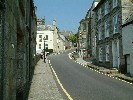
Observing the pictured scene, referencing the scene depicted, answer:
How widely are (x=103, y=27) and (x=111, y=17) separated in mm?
4396

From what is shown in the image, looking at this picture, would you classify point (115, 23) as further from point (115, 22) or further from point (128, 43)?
point (128, 43)

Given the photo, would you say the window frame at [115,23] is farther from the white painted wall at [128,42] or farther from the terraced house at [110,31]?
the white painted wall at [128,42]

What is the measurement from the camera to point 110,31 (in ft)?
110

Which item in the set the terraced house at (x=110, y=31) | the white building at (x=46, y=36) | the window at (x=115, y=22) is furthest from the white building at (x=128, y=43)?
the white building at (x=46, y=36)

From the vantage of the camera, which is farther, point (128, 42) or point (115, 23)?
point (115, 23)

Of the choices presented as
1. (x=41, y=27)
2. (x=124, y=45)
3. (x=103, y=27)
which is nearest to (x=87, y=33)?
(x=41, y=27)

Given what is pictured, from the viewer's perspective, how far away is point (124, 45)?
28031mm

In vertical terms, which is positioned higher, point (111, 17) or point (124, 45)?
point (111, 17)

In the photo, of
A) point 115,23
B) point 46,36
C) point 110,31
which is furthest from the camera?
point 46,36

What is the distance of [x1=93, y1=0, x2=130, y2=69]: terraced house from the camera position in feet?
96.3

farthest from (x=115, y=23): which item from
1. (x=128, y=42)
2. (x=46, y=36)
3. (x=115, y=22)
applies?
(x=46, y=36)

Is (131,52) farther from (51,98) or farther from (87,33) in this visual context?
(87,33)

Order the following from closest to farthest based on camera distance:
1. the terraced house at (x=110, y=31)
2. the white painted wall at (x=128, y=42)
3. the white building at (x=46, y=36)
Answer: the white painted wall at (x=128, y=42) < the terraced house at (x=110, y=31) < the white building at (x=46, y=36)

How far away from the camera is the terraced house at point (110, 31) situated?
96.3ft
